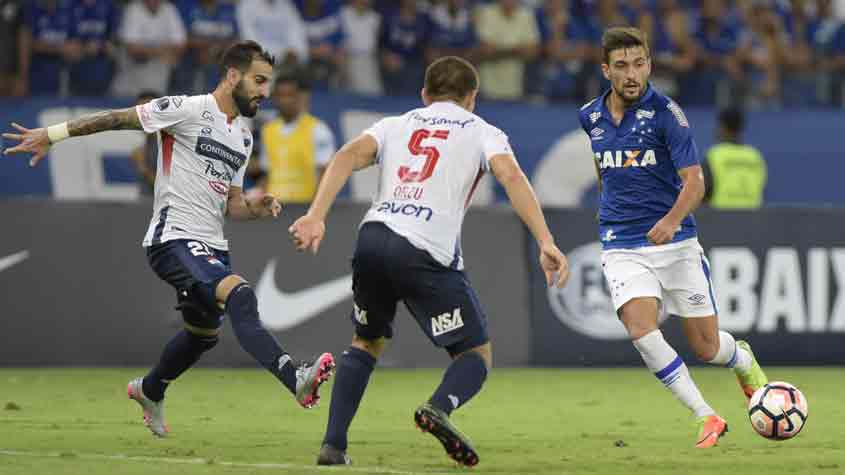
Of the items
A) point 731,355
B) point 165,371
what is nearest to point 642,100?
point 731,355

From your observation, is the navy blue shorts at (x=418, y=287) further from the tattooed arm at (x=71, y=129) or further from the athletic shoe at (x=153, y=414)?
the athletic shoe at (x=153, y=414)

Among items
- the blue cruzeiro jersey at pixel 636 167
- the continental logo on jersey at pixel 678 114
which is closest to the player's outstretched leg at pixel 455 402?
the blue cruzeiro jersey at pixel 636 167

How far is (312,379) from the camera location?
8477 mm

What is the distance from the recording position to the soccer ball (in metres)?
9.50

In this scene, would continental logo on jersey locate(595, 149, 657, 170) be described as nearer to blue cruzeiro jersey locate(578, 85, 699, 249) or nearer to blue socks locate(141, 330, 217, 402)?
blue cruzeiro jersey locate(578, 85, 699, 249)

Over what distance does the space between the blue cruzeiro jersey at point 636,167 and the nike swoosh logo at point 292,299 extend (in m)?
5.30

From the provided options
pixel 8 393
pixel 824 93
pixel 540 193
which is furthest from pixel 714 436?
pixel 824 93

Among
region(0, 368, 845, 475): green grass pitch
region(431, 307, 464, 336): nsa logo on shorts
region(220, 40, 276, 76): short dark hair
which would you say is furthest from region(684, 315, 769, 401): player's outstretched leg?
region(220, 40, 276, 76): short dark hair

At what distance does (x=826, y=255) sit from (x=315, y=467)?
8.56 m

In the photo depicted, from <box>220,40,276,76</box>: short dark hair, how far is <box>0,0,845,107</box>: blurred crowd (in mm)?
7643

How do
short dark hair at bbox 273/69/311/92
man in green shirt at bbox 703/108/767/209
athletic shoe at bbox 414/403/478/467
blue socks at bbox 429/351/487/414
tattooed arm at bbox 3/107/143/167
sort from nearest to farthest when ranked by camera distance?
athletic shoe at bbox 414/403/478/467, blue socks at bbox 429/351/487/414, tattooed arm at bbox 3/107/143/167, short dark hair at bbox 273/69/311/92, man in green shirt at bbox 703/108/767/209

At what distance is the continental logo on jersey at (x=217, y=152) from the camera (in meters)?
9.86

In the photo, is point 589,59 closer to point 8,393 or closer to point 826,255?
point 826,255

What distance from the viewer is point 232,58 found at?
984cm
